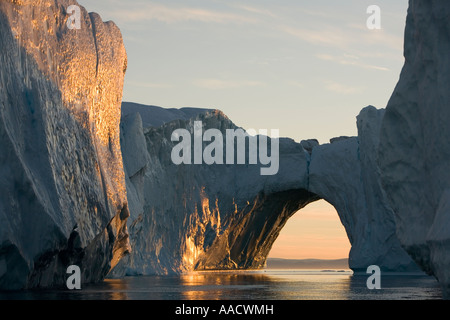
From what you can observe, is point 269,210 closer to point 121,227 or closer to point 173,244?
point 173,244

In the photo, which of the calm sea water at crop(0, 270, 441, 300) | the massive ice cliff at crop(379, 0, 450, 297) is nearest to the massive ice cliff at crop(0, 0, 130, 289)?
the calm sea water at crop(0, 270, 441, 300)

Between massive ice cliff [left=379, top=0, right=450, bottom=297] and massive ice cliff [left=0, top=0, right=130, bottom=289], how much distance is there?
6433mm

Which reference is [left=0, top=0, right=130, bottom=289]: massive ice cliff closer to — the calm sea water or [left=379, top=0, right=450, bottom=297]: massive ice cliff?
the calm sea water

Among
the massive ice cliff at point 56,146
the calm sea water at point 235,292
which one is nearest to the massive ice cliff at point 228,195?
the calm sea water at point 235,292

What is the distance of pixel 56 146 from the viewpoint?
50.4ft

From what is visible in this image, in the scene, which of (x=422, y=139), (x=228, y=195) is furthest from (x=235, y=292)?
(x=228, y=195)

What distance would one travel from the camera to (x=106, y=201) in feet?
60.2

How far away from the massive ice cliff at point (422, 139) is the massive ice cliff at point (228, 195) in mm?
13877

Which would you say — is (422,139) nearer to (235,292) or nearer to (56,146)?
(235,292)

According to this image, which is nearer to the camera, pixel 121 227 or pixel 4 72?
pixel 4 72

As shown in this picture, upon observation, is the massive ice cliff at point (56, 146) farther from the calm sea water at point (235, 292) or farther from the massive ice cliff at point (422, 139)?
the massive ice cliff at point (422, 139)

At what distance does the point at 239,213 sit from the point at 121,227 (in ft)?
37.0

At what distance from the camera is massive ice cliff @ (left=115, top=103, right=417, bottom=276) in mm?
26156
